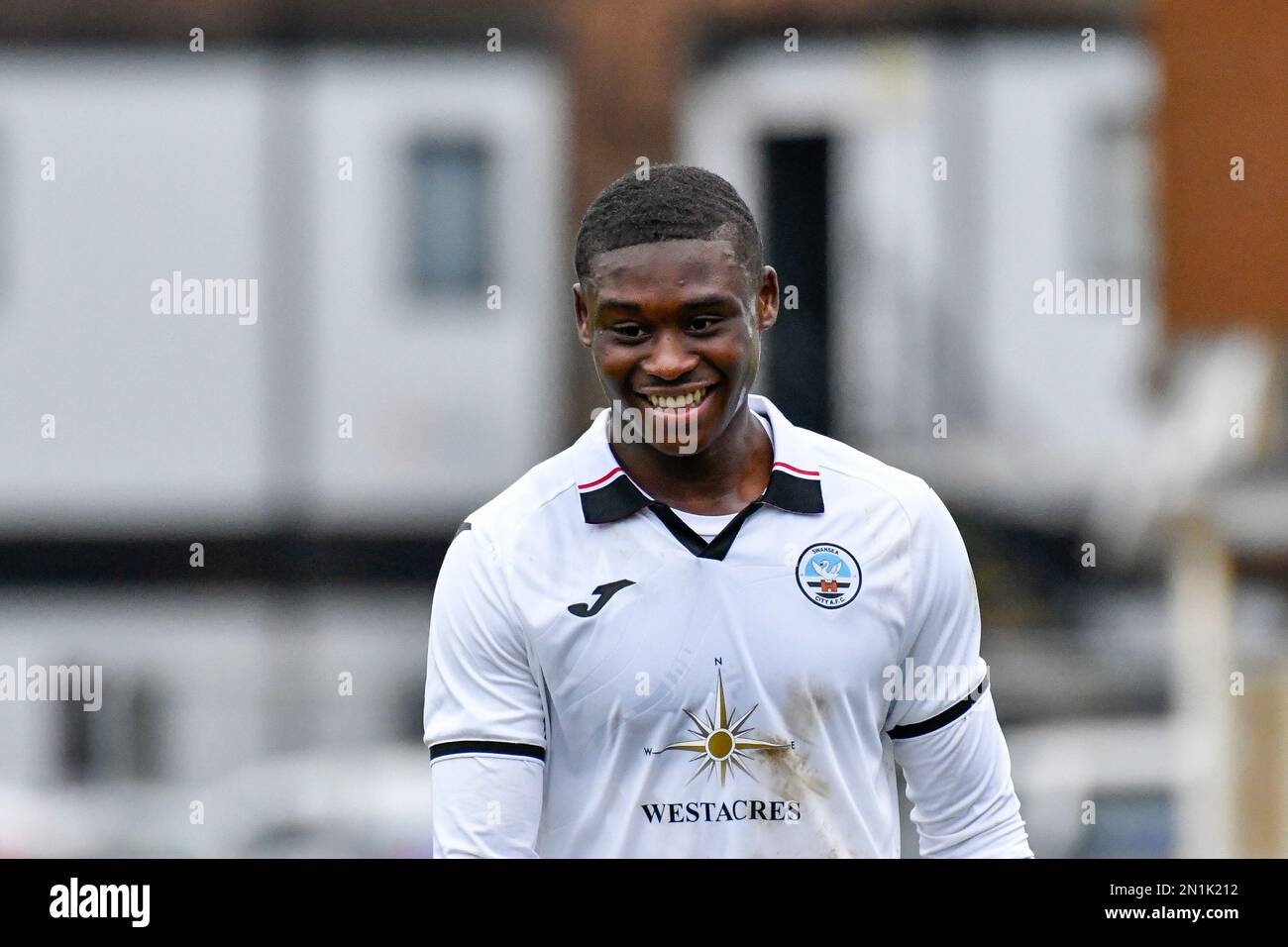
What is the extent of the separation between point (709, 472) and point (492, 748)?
0.68m

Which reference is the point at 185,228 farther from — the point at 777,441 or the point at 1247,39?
the point at 777,441

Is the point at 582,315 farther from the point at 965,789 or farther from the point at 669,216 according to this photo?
the point at 965,789

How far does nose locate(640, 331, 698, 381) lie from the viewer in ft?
11.9

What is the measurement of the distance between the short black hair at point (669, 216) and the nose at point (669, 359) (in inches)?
7.2

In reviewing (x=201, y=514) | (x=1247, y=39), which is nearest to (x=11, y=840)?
(x=201, y=514)

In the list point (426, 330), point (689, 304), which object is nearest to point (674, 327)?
point (689, 304)

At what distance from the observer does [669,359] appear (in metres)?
3.64

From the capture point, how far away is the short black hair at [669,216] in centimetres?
369

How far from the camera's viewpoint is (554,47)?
15.1 m

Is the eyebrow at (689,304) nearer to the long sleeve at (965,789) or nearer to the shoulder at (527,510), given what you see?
the shoulder at (527,510)

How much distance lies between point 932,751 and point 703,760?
49 cm

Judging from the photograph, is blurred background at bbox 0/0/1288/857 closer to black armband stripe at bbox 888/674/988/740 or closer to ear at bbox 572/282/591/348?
black armband stripe at bbox 888/674/988/740

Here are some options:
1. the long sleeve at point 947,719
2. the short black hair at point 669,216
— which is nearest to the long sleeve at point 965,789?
the long sleeve at point 947,719
